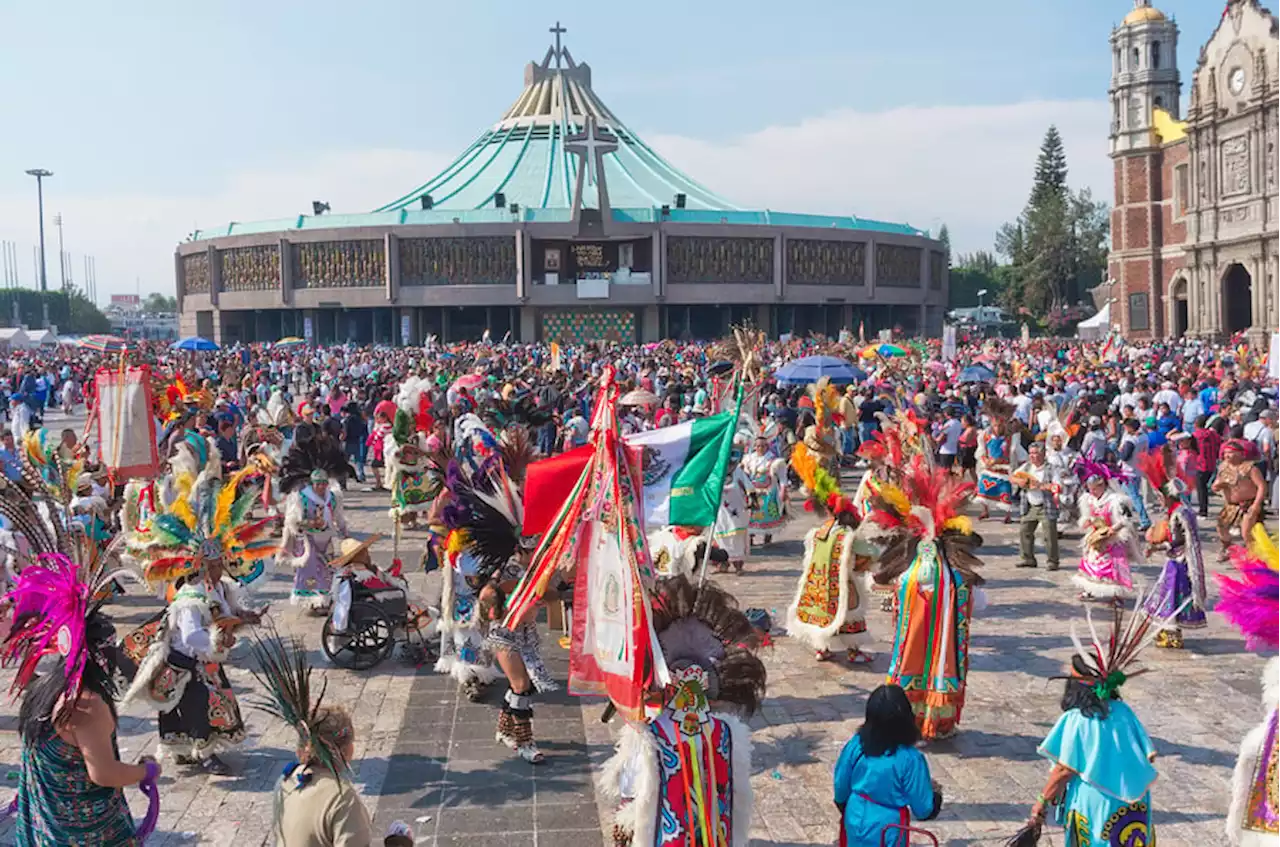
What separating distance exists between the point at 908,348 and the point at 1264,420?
19.9m

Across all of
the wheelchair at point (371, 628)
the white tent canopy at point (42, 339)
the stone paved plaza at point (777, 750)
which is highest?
the white tent canopy at point (42, 339)

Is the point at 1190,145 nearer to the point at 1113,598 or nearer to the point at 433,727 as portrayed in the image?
the point at 1113,598

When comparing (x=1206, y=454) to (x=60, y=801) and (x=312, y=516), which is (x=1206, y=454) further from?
(x=60, y=801)

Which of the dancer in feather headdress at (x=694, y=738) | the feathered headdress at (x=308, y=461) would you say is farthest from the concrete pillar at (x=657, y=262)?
the dancer in feather headdress at (x=694, y=738)

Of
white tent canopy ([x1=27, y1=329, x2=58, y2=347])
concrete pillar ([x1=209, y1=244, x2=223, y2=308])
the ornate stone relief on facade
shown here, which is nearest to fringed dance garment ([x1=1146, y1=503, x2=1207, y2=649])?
the ornate stone relief on facade

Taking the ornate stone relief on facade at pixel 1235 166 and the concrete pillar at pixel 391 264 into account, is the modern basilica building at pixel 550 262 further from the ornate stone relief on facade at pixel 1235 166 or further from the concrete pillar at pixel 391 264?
the ornate stone relief on facade at pixel 1235 166

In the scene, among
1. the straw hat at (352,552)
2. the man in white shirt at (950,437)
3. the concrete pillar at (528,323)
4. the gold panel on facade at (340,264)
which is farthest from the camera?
the concrete pillar at (528,323)

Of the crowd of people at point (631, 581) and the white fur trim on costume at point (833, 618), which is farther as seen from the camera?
the white fur trim on costume at point (833, 618)

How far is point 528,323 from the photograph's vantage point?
58750 mm

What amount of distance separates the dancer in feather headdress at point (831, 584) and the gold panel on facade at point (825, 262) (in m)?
52.8

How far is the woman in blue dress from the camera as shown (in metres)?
4.52

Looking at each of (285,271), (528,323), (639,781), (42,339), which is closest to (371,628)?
(639,781)

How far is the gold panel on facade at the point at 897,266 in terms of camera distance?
6488cm

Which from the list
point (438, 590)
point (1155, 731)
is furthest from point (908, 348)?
point (1155, 731)
